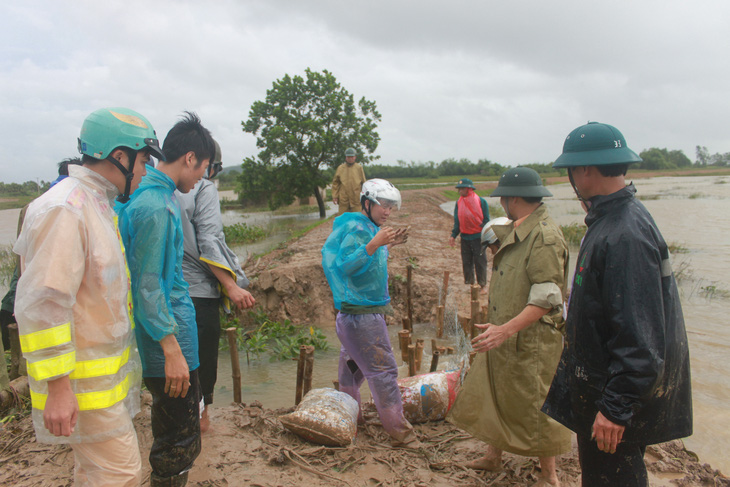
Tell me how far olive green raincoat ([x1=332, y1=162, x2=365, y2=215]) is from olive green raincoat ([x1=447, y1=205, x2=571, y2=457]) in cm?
697

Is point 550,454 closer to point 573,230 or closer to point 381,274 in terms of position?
point 381,274

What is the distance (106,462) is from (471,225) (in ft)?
21.4

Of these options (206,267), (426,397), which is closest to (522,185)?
(426,397)

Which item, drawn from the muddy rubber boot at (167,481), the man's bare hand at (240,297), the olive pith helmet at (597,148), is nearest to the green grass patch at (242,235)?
the man's bare hand at (240,297)

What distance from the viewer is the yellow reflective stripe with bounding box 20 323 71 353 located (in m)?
1.52

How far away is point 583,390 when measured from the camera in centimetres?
194

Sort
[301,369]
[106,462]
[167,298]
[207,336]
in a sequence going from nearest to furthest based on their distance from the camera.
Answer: [106,462] → [167,298] → [207,336] → [301,369]

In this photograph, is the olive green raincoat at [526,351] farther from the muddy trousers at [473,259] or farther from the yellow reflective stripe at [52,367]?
the muddy trousers at [473,259]

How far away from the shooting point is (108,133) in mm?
1839

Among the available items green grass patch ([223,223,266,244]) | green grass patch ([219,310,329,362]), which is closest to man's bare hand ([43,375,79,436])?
green grass patch ([219,310,329,362])

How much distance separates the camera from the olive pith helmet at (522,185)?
271 cm

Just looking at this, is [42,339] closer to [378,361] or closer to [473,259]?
[378,361]

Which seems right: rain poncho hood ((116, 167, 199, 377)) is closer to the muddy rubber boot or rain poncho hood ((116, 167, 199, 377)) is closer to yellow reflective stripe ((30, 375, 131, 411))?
yellow reflective stripe ((30, 375, 131, 411))

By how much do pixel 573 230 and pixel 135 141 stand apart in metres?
14.7
